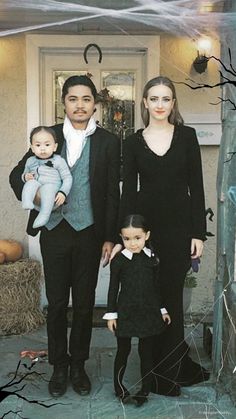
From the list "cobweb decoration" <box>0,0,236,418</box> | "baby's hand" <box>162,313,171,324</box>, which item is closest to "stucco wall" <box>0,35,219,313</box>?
"cobweb decoration" <box>0,0,236,418</box>

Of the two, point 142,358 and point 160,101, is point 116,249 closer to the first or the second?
point 142,358

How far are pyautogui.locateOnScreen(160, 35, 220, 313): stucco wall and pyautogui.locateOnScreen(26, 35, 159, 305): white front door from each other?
14 centimetres

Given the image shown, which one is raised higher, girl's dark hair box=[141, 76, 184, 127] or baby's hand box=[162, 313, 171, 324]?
girl's dark hair box=[141, 76, 184, 127]

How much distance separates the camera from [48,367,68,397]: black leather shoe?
11.3 ft

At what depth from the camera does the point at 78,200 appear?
3320mm

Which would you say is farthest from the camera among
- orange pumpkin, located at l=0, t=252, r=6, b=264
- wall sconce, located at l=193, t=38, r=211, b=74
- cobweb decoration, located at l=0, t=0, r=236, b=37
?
orange pumpkin, located at l=0, t=252, r=6, b=264

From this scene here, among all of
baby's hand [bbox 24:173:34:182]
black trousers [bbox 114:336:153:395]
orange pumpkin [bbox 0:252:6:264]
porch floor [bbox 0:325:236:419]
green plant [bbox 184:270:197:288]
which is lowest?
porch floor [bbox 0:325:236:419]

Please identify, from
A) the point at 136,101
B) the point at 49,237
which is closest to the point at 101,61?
the point at 136,101

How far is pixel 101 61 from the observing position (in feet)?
16.7

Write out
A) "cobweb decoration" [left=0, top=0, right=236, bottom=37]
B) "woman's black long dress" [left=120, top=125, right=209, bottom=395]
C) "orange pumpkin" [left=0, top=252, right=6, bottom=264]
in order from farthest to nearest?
"orange pumpkin" [left=0, top=252, right=6, bottom=264] → "woman's black long dress" [left=120, top=125, right=209, bottom=395] → "cobweb decoration" [left=0, top=0, right=236, bottom=37]

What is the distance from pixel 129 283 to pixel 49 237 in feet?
1.80

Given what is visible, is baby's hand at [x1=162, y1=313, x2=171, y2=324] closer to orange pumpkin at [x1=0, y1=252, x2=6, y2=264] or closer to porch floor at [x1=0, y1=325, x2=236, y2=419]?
porch floor at [x1=0, y1=325, x2=236, y2=419]

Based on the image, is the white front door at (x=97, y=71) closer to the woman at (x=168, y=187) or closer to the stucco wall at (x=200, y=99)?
the stucco wall at (x=200, y=99)

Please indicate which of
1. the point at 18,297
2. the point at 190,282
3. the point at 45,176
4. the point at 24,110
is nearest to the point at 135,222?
the point at 45,176
